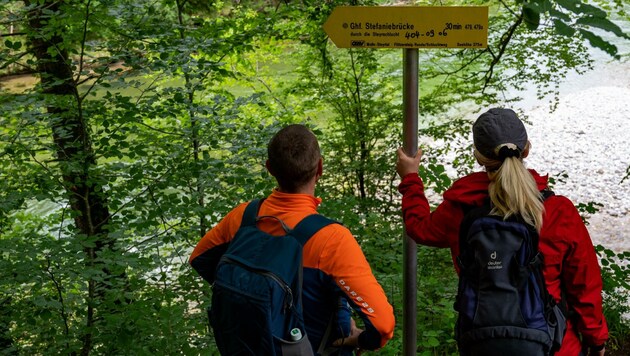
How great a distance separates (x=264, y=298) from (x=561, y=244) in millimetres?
1058

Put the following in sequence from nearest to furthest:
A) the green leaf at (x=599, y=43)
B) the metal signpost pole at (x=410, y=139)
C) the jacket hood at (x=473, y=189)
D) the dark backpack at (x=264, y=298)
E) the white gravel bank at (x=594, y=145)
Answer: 1. the green leaf at (x=599, y=43)
2. the dark backpack at (x=264, y=298)
3. the jacket hood at (x=473, y=189)
4. the metal signpost pole at (x=410, y=139)
5. the white gravel bank at (x=594, y=145)

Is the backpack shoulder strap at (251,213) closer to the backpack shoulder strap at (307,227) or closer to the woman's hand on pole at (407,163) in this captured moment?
the backpack shoulder strap at (307,227)

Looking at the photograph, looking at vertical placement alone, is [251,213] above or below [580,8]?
below

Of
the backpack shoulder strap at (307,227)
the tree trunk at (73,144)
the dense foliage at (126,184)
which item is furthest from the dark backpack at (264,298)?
the tree trunk at (73,144)

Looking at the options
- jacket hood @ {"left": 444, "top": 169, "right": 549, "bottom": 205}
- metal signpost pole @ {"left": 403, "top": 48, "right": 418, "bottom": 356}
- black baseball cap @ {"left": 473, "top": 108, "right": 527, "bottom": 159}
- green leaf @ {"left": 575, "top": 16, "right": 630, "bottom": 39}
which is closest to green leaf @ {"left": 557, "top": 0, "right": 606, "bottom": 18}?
green leaf @ {"left": 575, "top": 16, "right": 630, "bottom": 39}

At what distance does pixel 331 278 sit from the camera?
6.09 ft

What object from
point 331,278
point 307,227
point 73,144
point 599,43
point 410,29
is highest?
point 410,29

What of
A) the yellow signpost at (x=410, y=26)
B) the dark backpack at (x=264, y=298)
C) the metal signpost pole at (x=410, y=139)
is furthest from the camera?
the metal signpost pole at (x=410, y=139)

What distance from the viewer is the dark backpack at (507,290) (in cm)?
195

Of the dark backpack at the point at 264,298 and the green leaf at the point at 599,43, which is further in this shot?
the dark backpack at the point at 264,298

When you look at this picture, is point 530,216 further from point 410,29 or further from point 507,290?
point 410,29

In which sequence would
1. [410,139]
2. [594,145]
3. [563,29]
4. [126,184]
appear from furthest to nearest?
[594,145] → [126,184] → [410,139] → [563,29]

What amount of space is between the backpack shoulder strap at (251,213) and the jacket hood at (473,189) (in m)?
0.68

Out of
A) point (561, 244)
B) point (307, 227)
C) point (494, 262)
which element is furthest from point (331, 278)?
point (561, 244)
